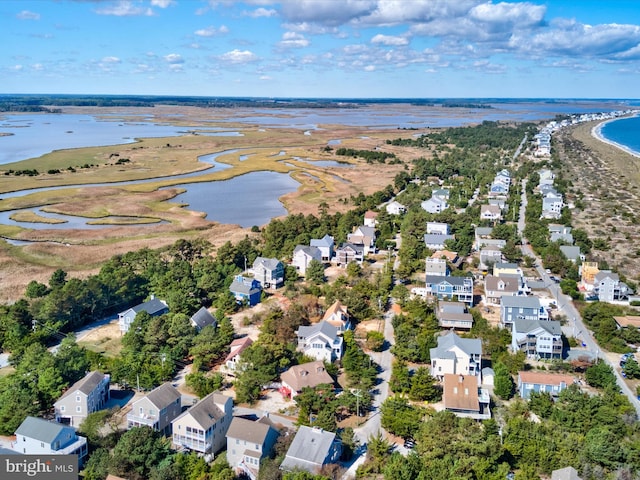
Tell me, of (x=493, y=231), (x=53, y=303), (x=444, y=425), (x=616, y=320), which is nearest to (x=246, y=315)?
(x=53, y=303)

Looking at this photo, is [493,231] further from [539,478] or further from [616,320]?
[539,478]

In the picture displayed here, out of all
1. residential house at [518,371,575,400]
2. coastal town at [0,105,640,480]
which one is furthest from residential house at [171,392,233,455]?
residential house at [518,371,575,400]

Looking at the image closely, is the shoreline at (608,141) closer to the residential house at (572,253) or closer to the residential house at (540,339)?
the residential house at (572,253)

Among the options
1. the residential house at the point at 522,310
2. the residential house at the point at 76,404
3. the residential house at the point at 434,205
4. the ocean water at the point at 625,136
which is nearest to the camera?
the residential house at the point at 76,404

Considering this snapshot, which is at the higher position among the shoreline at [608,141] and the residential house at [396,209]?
the shoreline at [608,141]

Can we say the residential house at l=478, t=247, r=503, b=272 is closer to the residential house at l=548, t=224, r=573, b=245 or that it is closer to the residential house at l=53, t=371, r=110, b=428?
the residential house at l=548, t=224, r=573, b=245

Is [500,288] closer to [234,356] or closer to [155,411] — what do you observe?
[234,356]

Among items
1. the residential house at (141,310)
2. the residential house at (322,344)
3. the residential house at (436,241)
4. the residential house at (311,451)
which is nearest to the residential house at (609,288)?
the residential house at (436,241)
